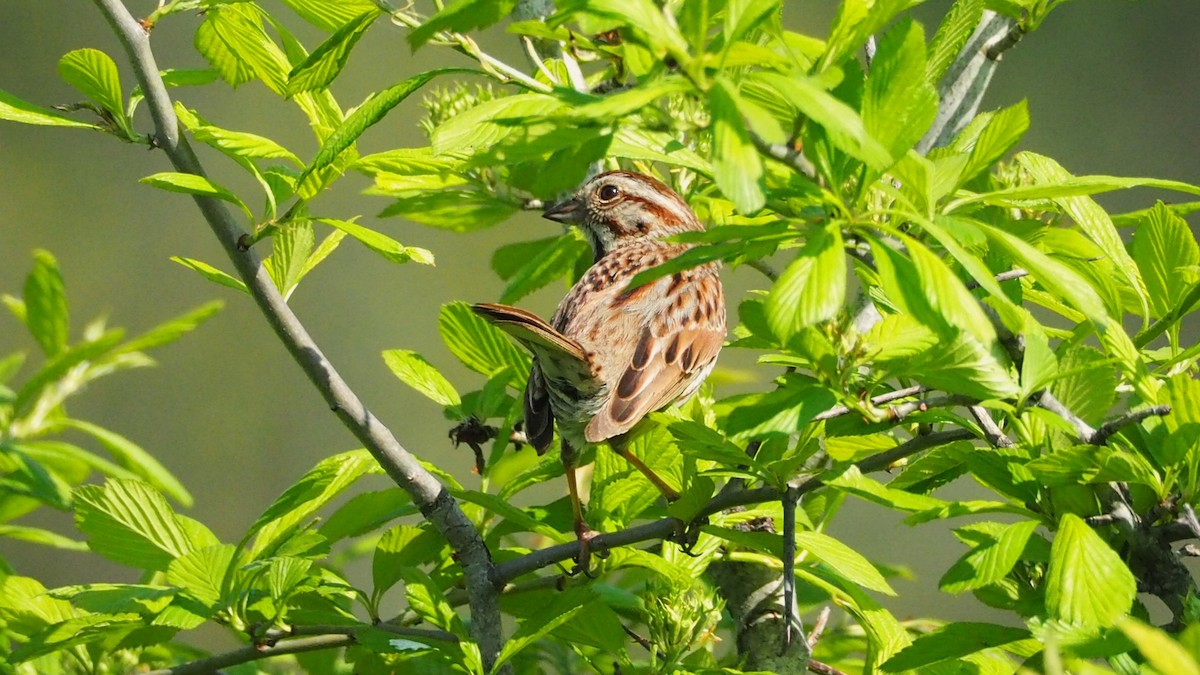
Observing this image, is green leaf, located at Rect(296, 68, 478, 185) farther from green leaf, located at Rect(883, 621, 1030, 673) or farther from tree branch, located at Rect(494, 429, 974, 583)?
green leaf, located at Rect(883, 621, 1030, 673)

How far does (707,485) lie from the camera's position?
1373 millimetres

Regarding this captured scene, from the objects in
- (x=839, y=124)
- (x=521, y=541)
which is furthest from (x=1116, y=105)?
(x=839, y=124)

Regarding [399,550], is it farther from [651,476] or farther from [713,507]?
[713,507]

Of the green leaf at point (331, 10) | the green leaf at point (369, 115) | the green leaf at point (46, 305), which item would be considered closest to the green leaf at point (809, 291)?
the green leaf at point (369, 115)

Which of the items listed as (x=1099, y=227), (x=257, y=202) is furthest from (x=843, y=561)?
(x=257, y=202)

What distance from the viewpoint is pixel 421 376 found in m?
1.79

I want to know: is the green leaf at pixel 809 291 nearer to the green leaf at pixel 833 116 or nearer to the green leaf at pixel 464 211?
the green leaf at pixel 833 116

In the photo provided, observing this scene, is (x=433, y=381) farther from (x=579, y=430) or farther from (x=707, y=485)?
(x=707, y=485)

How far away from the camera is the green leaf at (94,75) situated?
1377 millimetres

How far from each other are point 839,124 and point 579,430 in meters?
1.18

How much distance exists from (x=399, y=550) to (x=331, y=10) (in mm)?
691

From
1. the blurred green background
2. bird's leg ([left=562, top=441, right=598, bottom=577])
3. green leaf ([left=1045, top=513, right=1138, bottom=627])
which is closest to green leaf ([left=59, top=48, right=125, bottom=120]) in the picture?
bird's leg ([left=562, top=441, right=598, bottom=577])

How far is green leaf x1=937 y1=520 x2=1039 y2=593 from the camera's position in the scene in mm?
1108

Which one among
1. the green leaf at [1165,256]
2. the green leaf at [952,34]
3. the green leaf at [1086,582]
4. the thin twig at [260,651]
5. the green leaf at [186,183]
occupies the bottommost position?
the thin twig at [260,651]
